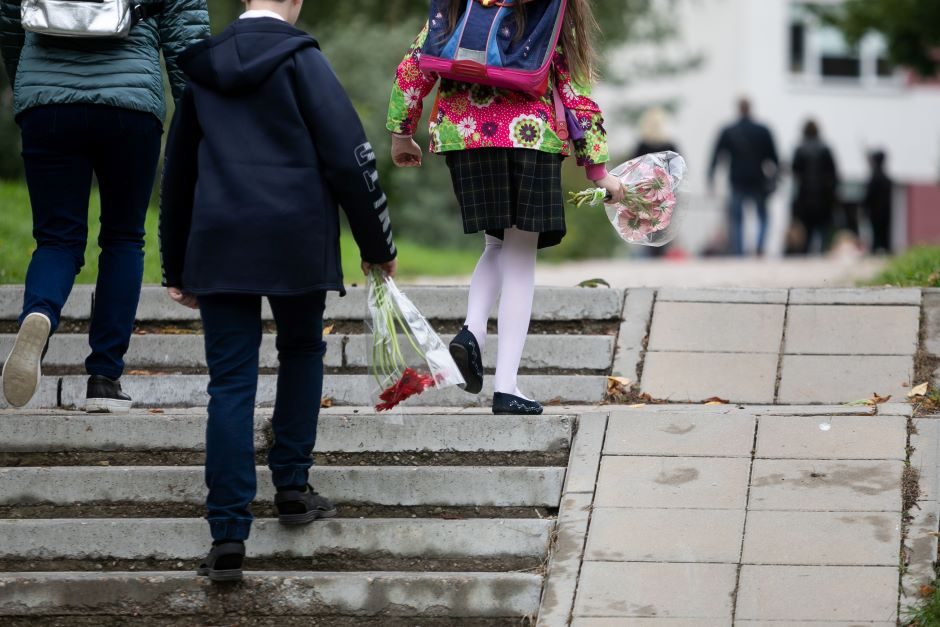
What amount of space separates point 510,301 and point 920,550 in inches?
68.5

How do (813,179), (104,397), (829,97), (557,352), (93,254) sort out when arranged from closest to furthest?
(104,397) < (557,352) < (93,254) < (813,179) < (829,97)

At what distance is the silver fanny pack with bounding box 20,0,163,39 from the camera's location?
5.53 meters

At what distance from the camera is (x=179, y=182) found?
A: 4.88 meters

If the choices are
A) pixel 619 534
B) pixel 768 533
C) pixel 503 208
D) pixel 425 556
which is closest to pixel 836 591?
pixel 768 533

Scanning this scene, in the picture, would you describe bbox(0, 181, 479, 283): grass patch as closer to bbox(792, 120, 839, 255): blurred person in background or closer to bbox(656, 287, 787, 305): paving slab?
bbox(656, 287, 787, 305): paving slab

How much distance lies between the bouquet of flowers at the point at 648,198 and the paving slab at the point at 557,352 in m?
0.81

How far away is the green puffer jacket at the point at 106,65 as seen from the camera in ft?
18.4

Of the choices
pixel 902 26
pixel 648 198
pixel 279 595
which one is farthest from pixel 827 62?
pixel 279 595

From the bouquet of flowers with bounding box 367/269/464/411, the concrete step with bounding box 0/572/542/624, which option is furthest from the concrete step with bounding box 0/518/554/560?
the bouquet of flowers with bounding box 367/269/464/411

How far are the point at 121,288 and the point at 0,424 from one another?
68 centimetres

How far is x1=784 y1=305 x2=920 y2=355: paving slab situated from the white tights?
54.9 inches

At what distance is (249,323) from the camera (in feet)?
15.9

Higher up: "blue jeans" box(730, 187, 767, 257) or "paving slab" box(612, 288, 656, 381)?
"paving slab" box(612, 288, 656, 381)

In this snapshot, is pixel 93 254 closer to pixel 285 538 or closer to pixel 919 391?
pixel 285 538
